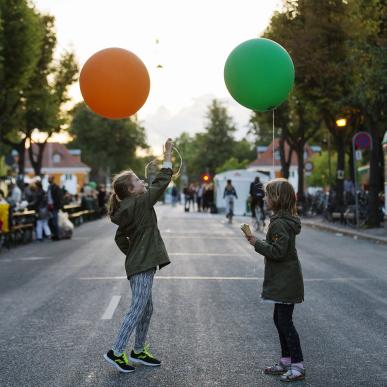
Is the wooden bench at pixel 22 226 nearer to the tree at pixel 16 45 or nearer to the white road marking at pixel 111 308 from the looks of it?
the tree at pixel 16 45

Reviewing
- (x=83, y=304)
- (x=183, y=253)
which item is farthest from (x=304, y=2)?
(x=83, y=304)

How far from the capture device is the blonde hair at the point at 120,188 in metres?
5.86

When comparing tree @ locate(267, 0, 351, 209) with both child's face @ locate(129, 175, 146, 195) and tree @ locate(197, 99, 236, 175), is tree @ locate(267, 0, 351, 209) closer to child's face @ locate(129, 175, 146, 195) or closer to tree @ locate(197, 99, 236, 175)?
child's face @ locate(129, 175, 146, 195)

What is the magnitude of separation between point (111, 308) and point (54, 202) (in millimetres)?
13079

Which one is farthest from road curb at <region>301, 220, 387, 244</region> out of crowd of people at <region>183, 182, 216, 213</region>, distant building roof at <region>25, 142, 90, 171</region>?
distant building roof at <region>25, 142, 90, 171</region>

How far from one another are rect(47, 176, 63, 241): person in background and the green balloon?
15.0 meters

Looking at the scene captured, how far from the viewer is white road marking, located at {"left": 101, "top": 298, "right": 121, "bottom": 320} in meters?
8.35

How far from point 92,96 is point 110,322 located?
8.30 feet

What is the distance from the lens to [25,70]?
28688 millimetres

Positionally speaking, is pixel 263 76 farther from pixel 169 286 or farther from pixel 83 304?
pixel 169 286

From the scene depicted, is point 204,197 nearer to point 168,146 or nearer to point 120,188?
point 168,146

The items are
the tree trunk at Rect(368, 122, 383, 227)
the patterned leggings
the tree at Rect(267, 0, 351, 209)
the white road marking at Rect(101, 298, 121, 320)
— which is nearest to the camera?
the patterned leggings

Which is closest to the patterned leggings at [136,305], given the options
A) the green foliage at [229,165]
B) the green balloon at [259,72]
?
the green balloon at [259,72]

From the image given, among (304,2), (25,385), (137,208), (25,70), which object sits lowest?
(25,385)
